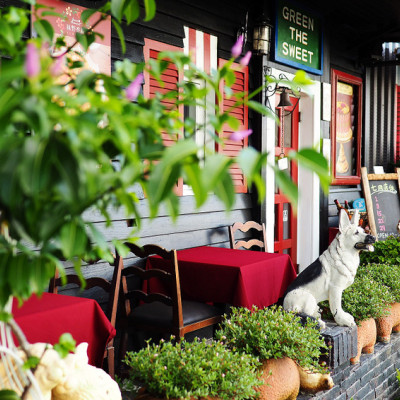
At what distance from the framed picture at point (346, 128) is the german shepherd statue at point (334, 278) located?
2.82m

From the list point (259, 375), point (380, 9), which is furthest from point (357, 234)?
point (380, 9)

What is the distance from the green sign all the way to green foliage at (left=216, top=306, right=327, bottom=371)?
9.98ft

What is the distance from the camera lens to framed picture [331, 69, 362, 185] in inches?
251

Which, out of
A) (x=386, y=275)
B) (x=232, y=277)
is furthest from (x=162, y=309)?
(x=386, y=275)

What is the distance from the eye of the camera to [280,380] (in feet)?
8.59

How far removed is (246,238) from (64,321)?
2836 mm

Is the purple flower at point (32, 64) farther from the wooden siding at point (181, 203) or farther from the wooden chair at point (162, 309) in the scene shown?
the wooden siding at point (181, 203)

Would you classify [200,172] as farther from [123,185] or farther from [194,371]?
[194,371]

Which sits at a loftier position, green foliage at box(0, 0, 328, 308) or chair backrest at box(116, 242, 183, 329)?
green foliage at box(0, 0, 328, 308)

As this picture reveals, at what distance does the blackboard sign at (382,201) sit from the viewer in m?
6.61

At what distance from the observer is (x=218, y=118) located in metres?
0.90

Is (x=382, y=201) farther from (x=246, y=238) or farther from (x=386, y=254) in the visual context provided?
(x=246, y=238)

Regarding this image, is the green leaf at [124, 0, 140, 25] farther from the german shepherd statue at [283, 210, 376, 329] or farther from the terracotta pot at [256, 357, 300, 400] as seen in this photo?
the german shepherd statue at [283, 210, 376, 329]

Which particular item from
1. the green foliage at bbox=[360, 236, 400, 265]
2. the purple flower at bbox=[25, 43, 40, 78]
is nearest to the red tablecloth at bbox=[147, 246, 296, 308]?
the green foliage at bbox=[360, 236, 400, 265]
